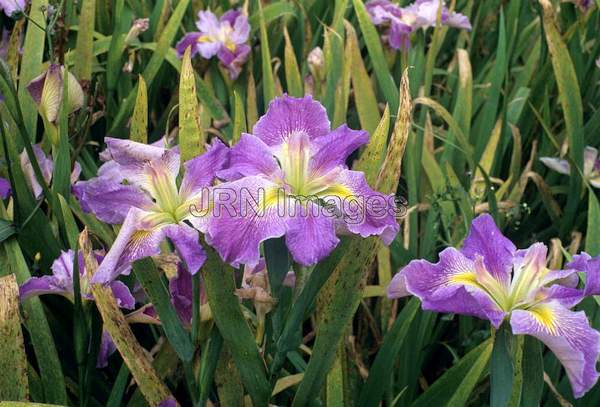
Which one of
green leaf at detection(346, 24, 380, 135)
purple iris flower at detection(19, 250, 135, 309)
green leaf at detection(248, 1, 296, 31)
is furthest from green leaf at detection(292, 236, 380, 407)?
green leaf at detection(248, 1, 296, 31)

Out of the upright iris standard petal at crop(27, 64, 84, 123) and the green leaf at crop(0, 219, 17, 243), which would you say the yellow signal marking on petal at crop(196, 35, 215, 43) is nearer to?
the upright iris standard petal at crop(27, 64, 84, 123)

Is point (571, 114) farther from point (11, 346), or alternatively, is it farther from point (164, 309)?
point (11, 346)

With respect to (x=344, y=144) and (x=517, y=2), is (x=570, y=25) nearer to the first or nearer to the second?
(x=517, y=2)

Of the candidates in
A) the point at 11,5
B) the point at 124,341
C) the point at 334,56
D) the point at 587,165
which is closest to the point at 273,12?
the point at 334,56

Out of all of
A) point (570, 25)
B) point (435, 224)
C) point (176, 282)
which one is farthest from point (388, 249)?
point (570, 25)

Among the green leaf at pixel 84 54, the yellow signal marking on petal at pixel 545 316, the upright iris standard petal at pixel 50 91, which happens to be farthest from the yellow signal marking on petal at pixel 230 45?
the yellow signal marking on petal at pixel 545 316

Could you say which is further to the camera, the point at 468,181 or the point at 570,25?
the point at 570,25

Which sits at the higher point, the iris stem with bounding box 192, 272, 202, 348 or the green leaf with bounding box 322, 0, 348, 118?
the green leaf with bounding box 322, 0, 348, 118
